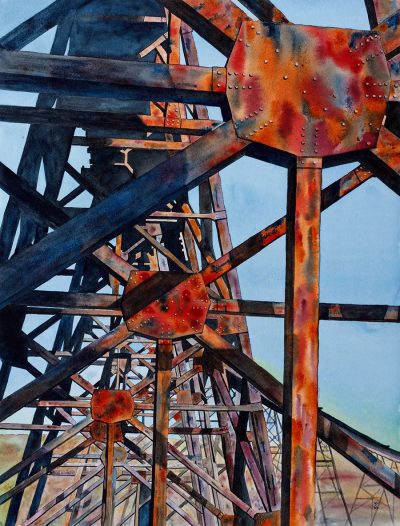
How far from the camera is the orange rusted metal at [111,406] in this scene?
25.8 feet

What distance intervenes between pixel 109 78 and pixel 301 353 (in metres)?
1.44

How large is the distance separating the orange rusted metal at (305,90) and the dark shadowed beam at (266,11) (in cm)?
10

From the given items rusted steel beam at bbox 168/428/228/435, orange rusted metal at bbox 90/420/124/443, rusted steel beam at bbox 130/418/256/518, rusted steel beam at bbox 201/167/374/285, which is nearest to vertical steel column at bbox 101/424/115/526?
rusted steel beam at bbox 130/418/256/518

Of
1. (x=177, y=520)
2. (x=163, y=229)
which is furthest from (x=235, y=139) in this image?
(x=177, y=520)

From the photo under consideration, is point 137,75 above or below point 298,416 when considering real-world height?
above

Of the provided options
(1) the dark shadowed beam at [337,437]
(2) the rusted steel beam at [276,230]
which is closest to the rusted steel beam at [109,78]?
(2) the rusted steel beam at [276,230]

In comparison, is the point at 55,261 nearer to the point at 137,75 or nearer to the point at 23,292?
the point at 23,292

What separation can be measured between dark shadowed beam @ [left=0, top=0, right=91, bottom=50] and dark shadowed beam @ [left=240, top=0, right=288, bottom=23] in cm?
224

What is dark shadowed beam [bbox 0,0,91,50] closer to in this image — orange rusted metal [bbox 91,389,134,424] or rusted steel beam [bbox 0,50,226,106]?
rusted steel beam [bbox 0,50,226,106]

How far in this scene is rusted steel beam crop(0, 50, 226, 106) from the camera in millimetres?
3418

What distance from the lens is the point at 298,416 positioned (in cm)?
331

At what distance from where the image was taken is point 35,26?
5.55 m

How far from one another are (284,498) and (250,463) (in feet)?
14.0

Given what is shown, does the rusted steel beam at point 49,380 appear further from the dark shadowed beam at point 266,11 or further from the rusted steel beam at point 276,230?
the dark shadowed beam at point 266,11
